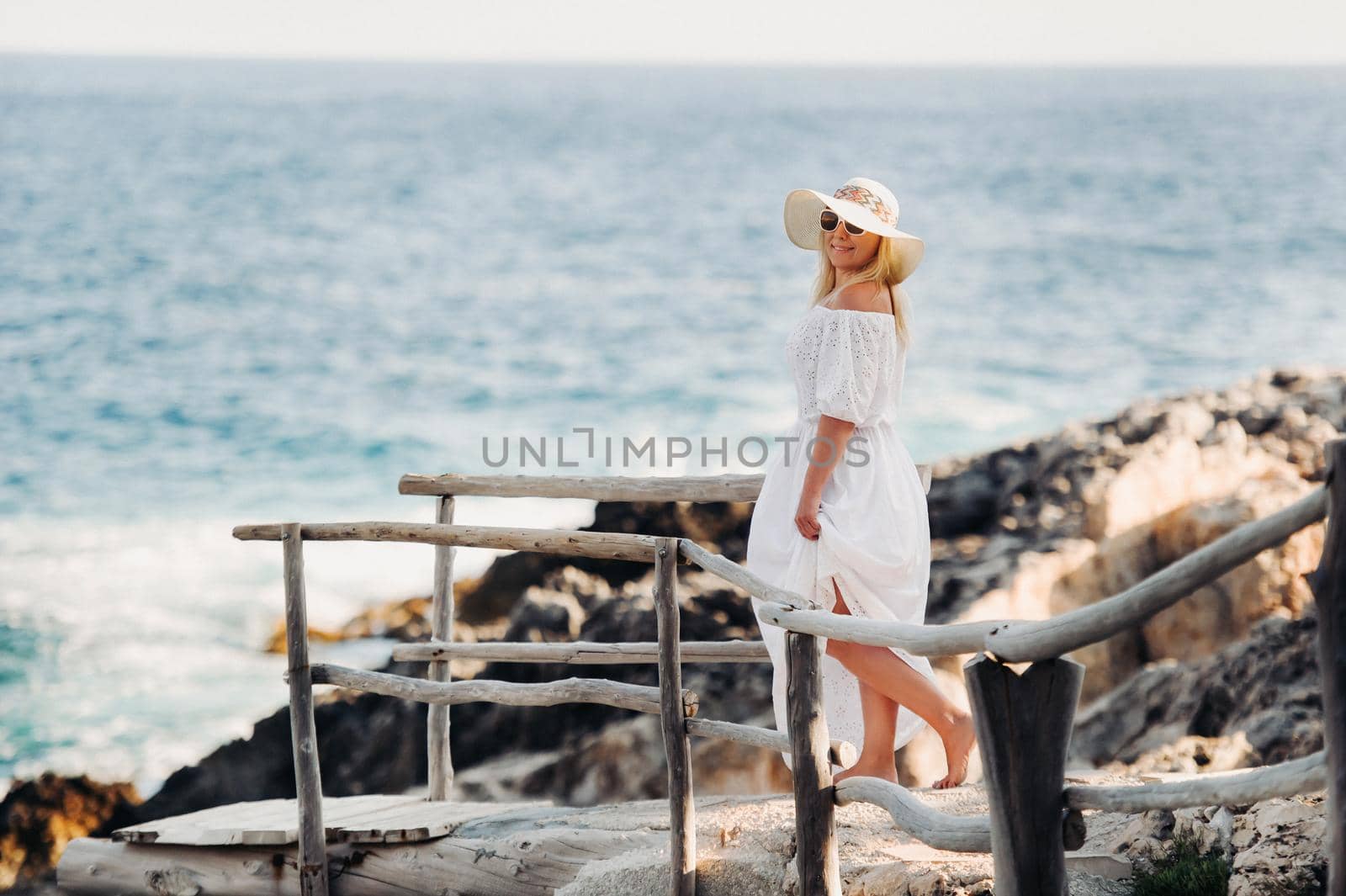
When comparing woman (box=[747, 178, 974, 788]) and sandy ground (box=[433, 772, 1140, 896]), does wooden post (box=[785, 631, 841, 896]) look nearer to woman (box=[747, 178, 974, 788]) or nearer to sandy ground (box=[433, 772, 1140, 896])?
sandy ground (box=[433, 772, 1140, 896])

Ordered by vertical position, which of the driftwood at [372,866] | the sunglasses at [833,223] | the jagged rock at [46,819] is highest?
the sunglasses at [833,223]

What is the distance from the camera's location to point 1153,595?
2.48 metres

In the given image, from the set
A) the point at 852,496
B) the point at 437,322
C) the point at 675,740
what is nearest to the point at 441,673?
the point at 675,740

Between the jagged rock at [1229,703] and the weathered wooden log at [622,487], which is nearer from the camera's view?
the weathered wooden log at [622,487]

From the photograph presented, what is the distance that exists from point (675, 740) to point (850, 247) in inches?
58.7

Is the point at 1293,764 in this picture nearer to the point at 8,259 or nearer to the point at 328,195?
the point at 8,259

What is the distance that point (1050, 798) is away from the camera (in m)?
2.75

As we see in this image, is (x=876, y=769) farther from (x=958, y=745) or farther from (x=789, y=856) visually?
(x=789, y=856)

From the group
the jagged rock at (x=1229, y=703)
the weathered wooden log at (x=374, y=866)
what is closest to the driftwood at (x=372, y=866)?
the weathered wooden log at (x=374, y=866)

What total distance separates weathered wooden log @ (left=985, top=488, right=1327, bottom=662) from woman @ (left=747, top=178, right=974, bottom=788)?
124 cm

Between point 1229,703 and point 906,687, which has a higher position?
point 906,687

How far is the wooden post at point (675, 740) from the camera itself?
152 inches

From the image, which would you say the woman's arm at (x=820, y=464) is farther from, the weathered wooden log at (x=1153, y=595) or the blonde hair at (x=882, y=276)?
the weathered wooden log at (x=1153, y=595)

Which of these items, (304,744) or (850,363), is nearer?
(850,363)
